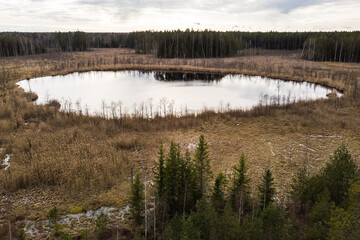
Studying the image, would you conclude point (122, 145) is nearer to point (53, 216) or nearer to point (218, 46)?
point (53, 216)

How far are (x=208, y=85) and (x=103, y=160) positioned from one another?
28431 millimetres

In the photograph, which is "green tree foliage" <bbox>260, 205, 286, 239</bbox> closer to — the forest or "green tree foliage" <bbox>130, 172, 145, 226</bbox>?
"green tree foliage" <bbox>130, 172, 145, 226</bbox>

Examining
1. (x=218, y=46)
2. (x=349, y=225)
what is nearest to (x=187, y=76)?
(x=218, y=46)

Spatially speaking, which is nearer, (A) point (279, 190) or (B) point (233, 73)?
(A) point (279, 190)

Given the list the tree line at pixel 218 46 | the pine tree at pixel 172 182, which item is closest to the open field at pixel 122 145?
Answer: the pine tree at pixel 172 182

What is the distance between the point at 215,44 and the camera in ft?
262

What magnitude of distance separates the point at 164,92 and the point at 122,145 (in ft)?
62.2

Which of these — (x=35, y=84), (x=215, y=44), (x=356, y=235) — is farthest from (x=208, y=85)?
(x=215, y=44)

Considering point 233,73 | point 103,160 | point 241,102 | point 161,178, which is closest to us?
point 161,178

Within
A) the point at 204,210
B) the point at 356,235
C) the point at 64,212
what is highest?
the point at 356,235

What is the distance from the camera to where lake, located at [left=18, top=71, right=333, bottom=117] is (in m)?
26.7

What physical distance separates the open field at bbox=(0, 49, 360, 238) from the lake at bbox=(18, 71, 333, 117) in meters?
3.05

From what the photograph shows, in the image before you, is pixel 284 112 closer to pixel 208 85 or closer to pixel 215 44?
pixel 208 85

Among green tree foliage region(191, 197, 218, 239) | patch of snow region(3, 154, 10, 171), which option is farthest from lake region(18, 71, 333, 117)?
green tree foliage region(191, 197, 218, 239)
